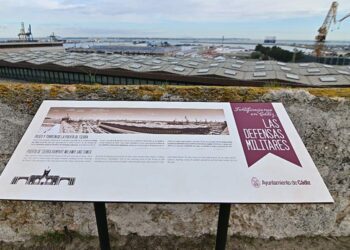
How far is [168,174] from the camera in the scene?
4.83 ft

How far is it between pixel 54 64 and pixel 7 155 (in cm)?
2618

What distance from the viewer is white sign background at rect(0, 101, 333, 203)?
141cm

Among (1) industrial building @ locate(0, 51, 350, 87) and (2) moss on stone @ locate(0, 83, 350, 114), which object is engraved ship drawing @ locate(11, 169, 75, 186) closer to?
(2) moss on stone @ locate(0, 83, 350, 114)

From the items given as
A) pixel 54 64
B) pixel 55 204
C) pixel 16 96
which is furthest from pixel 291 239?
pixel 54 64

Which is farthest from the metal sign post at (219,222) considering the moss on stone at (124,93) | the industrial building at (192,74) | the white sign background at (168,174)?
the industrial building at (192,74)

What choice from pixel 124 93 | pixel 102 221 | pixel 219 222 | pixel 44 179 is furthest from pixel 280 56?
pixel 44 179

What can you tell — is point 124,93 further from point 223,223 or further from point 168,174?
point 223,223

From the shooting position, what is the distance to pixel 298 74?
2150 cm

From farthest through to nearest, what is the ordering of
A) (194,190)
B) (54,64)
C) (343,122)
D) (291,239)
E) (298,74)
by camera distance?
1. (54,64)
2. (298,74)
3. (291,239)
4. (343,122)
5. (194,190)

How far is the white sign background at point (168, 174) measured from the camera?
1.41 metres

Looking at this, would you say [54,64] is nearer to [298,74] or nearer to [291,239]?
[298,74]

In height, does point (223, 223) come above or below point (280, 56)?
above

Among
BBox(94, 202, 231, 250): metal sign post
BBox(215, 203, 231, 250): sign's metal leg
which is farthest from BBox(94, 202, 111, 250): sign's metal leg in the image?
BBox(215, 203, 231, 250): sign's metal leg

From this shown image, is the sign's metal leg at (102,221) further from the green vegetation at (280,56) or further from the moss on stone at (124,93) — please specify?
the green vegetation at (280,56)
